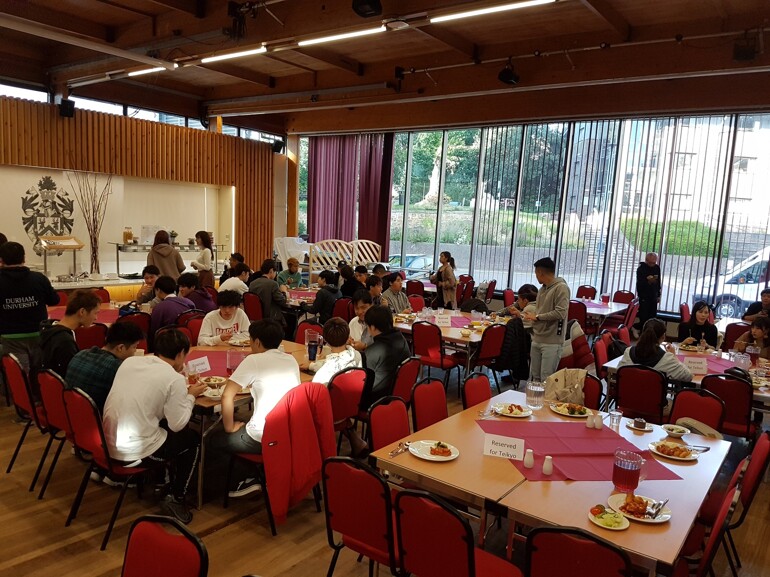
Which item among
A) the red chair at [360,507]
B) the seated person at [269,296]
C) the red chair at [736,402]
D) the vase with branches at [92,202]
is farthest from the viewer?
the vase with branches at [92,202]

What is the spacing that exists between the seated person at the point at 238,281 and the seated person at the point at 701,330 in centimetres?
530

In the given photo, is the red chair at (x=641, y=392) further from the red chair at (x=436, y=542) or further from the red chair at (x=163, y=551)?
the red chair at (x=163, y=551)

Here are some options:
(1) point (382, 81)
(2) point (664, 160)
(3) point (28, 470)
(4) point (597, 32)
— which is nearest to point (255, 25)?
(1) point (382, 81)

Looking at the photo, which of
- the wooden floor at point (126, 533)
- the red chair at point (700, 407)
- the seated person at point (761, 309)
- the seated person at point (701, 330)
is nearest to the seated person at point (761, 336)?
the seated person at point (701, 330)

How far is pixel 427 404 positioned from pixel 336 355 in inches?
31.2

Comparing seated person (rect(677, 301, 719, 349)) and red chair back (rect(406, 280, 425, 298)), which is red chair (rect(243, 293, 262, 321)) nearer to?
red chair back (rect(406, 280, 425, 298))

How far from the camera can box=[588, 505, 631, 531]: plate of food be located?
225cm

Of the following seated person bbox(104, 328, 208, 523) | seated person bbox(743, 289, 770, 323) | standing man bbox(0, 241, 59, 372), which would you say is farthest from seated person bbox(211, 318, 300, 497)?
seated person bbox(743, 289, 770, 323)

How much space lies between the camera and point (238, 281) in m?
7.07

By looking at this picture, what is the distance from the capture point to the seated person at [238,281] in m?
7.04

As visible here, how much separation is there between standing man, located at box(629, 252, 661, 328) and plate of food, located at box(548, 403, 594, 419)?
6.72m

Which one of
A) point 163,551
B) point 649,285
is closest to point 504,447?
point 163,551

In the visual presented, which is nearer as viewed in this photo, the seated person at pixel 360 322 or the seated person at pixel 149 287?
the seated person at pixel 360 322

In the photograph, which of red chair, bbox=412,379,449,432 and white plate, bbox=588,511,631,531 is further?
red chair, bbox=412,379,449,432
